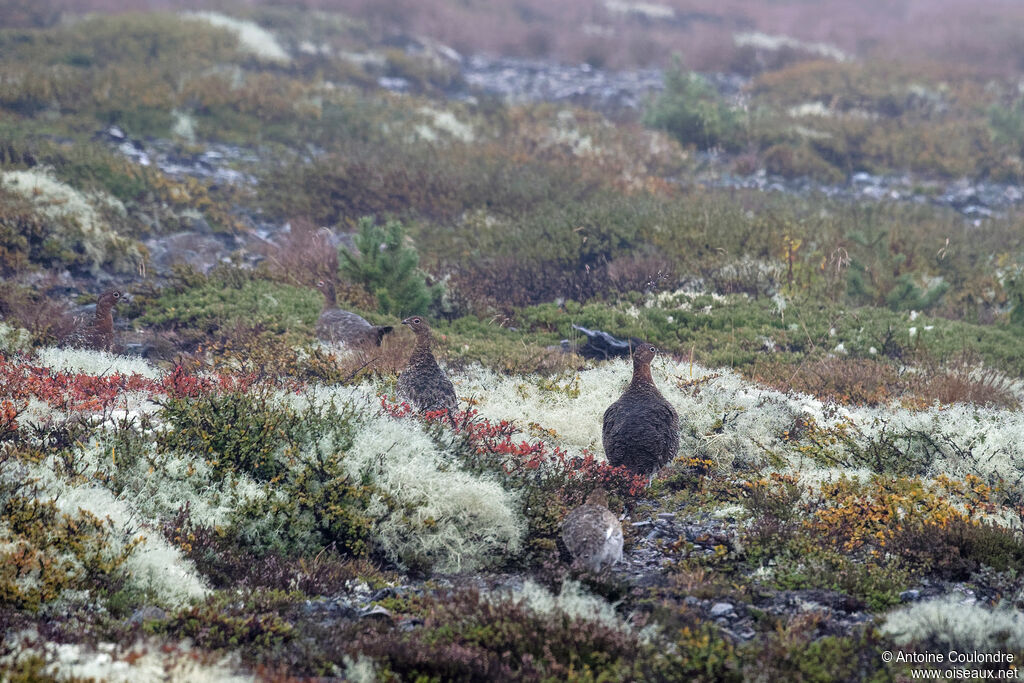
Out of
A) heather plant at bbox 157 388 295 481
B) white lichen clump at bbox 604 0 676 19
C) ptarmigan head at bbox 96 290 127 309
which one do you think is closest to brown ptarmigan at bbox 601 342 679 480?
heather plant at bbox 157 388 295 481

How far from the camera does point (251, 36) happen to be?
25.0 metres

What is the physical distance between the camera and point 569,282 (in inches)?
510

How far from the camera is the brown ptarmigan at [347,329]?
32.8 feet

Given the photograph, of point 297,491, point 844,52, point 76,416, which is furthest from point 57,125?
point 844,52

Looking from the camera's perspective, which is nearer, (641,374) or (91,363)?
(641,374)

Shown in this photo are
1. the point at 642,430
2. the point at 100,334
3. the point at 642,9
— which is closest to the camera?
the point at 642,430

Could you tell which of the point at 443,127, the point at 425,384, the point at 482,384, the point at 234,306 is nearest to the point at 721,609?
the point at 425,384

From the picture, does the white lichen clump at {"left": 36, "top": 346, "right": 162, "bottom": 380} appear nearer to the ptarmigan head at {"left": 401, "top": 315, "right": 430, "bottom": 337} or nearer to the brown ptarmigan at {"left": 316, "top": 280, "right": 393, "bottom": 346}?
the brown ptarmigan at {"left": 316, "top": 280, "right": 393, "bottom": 346}

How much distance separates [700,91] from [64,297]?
16.3 meters

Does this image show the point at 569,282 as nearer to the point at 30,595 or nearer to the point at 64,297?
the point at 64,297

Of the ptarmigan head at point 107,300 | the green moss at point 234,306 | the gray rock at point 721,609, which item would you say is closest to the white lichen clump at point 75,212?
the green moss at point 234,306

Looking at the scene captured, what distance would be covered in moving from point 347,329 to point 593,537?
5.57 metres

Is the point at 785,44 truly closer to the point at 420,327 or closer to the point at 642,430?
the point at 420,327

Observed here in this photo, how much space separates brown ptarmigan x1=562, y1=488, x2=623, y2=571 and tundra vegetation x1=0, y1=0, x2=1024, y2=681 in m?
0.23
